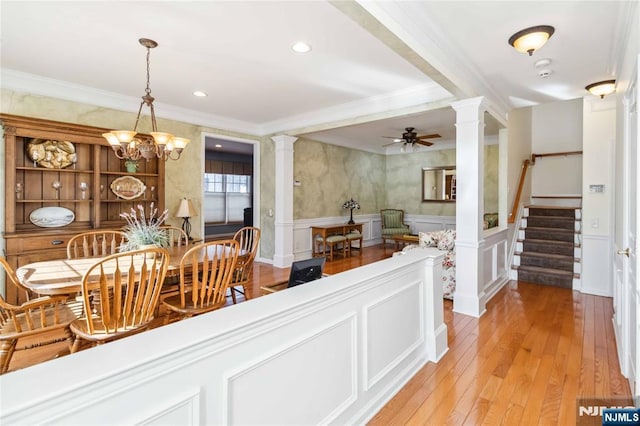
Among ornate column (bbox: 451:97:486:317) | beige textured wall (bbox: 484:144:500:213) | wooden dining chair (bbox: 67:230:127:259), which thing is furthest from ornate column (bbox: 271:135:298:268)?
beige textured wall (bbox: 484:144:500:213)

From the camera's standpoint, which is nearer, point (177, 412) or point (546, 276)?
point (177, 412)

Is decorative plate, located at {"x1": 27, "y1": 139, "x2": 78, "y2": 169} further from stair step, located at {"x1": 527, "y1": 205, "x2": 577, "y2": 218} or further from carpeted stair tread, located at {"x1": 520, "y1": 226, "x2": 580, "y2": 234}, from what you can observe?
stair step, located at {"x1": 527, "y1": 205, "x2": 577, "y2": 218}

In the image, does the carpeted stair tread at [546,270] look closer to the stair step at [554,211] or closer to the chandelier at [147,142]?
the stair step at [554,211]

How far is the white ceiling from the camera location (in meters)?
A: 2.29

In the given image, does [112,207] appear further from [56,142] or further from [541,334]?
[541,334]

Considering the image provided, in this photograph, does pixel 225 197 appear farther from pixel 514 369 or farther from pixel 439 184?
pixel 514 369

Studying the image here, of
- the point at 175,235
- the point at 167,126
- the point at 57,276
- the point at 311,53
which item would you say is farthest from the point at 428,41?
the point at 175,235

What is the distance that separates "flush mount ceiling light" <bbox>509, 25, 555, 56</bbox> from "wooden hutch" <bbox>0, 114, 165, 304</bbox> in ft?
14.7

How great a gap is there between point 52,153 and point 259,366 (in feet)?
Result: 13.6

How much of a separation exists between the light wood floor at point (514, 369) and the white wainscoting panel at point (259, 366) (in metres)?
0.21

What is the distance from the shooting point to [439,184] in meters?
7.89

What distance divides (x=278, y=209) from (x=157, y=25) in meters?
3.69

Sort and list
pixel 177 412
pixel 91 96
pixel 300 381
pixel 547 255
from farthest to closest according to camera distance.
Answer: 1. pixel 547 255
2. pixel 91 96
3. pixel 300 381
4. pixel 177 412

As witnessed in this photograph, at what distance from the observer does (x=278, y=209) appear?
5.92 metres
